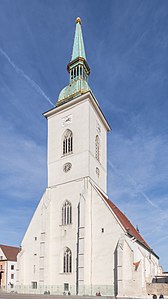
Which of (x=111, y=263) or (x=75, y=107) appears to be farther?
(x=75, y=107)

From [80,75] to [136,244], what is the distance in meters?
24.5

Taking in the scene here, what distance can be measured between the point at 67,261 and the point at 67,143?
47.4ft

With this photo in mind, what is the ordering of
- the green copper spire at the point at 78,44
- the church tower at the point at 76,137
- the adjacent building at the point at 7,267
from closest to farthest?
the church tower at the point at 76,137 → the green copper spire at the point at 78,44 → the adjacent building at the point at 7,267

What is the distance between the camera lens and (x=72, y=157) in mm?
36094

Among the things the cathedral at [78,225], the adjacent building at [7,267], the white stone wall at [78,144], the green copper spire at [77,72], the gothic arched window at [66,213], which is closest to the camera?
the cathedral at [78,225]

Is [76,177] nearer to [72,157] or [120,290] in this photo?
[72,157]

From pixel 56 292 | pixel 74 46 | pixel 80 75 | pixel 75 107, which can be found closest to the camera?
pixel 56 292

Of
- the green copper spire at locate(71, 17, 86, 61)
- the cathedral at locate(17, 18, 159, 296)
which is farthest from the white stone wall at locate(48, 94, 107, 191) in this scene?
the green copper spire at locate(71, 17, 86, 61)

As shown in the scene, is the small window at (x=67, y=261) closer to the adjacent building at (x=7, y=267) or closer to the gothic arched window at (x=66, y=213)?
the gothic arched window at (x=66, y=213)

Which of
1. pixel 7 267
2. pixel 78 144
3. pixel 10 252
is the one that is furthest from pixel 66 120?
pixel 10 252

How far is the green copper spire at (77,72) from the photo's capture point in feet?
129

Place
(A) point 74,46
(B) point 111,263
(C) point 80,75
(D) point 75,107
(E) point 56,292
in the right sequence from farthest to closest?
1. (A) point 74,46
2. (C) point 80,75
3. (D) point 75,107
4. (E) point 56,292
5. (B) point 111,263

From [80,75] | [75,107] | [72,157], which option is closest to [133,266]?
[72,157]

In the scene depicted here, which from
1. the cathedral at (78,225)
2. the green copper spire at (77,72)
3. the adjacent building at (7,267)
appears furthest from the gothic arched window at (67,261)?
the adjacent building at (7,267)
